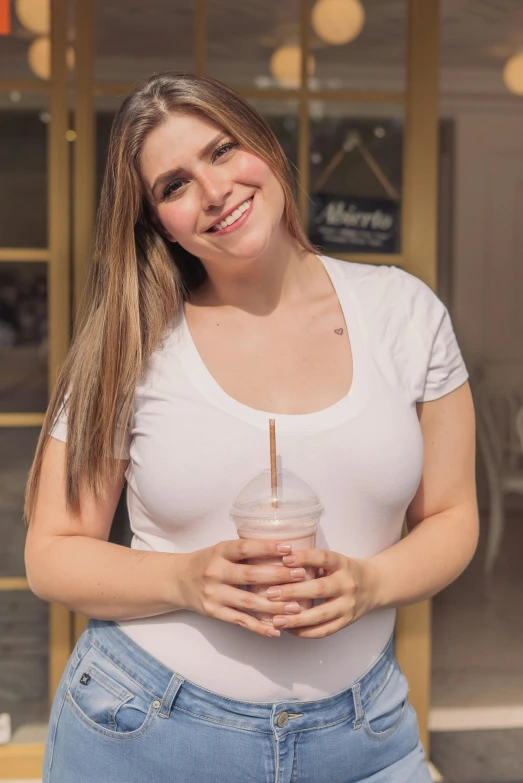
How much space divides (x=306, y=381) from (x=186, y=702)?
48 cm

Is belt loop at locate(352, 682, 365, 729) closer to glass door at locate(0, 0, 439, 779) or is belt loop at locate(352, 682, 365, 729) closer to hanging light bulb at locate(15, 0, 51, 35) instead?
glass door at locate(0, 0, 439, 779)

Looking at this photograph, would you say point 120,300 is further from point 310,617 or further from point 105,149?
point 105,149

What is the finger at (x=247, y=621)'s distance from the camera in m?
1.09

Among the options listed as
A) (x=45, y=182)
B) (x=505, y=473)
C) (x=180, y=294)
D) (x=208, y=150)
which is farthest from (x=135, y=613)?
(x=505, y=473)

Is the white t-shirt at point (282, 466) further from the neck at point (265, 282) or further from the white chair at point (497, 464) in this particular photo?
the white chair at point (497, 464)

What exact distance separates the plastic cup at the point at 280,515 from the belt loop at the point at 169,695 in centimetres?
19

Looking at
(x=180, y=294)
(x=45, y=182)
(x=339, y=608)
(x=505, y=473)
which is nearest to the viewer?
(x=339, y=608)

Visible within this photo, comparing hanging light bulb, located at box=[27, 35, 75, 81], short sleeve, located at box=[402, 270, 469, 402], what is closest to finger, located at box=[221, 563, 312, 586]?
short sleeve, located at box=[402, 270, 469, 402]

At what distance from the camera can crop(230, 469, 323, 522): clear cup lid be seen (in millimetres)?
1108

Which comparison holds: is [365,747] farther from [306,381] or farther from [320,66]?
[320,66]

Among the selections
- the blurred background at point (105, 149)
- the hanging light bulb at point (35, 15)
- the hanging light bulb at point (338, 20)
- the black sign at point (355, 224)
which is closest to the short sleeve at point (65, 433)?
the blurred background at point (105, 149)

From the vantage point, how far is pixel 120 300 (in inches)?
52.4

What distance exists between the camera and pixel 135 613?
1248mm

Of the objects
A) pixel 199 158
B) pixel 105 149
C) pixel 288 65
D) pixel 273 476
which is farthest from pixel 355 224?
pixel 273 476
